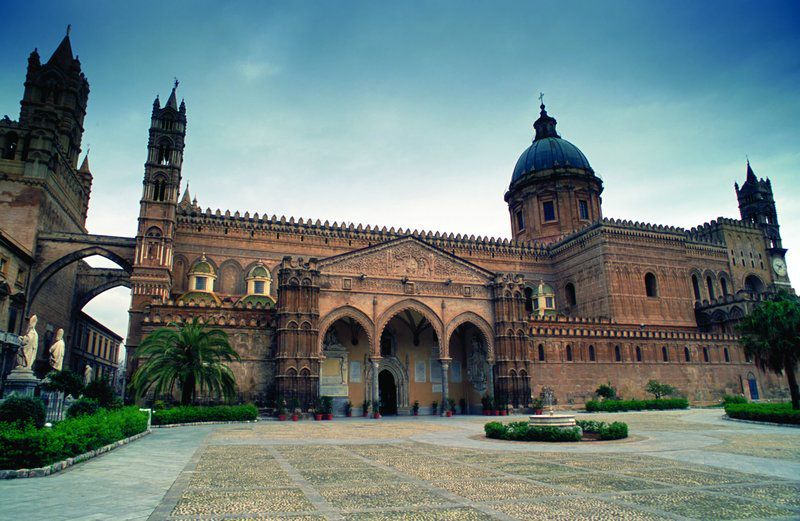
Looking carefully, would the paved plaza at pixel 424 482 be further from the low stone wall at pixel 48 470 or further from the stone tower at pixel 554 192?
the stone tower at pixel 554 192

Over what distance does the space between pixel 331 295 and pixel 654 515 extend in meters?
26.8

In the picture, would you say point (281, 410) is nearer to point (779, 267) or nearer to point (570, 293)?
point (570, 293)

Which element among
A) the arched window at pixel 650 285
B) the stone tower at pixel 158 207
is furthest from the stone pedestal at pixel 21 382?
the arched window at pixel 650 285

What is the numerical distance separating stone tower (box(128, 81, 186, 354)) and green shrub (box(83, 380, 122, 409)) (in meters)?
16.2

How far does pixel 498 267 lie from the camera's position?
49375mm

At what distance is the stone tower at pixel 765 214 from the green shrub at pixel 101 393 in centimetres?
6462

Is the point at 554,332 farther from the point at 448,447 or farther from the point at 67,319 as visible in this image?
the point at 67,319

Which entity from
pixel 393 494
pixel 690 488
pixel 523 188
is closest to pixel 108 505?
pixel 393 494

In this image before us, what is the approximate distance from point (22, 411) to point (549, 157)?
178ft

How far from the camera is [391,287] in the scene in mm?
33844

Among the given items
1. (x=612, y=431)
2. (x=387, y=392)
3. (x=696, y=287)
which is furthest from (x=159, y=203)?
(x=696, y=287)

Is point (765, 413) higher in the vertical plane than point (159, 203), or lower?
lower

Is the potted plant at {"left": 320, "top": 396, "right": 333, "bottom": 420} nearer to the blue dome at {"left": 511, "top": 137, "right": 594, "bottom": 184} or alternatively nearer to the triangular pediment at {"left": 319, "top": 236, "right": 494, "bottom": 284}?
the triangular pediment at {"left": 319, "top": 236, "right": 494, "bottom": 284}

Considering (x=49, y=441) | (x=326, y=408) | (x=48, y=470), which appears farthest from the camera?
(x=326, y=408)
